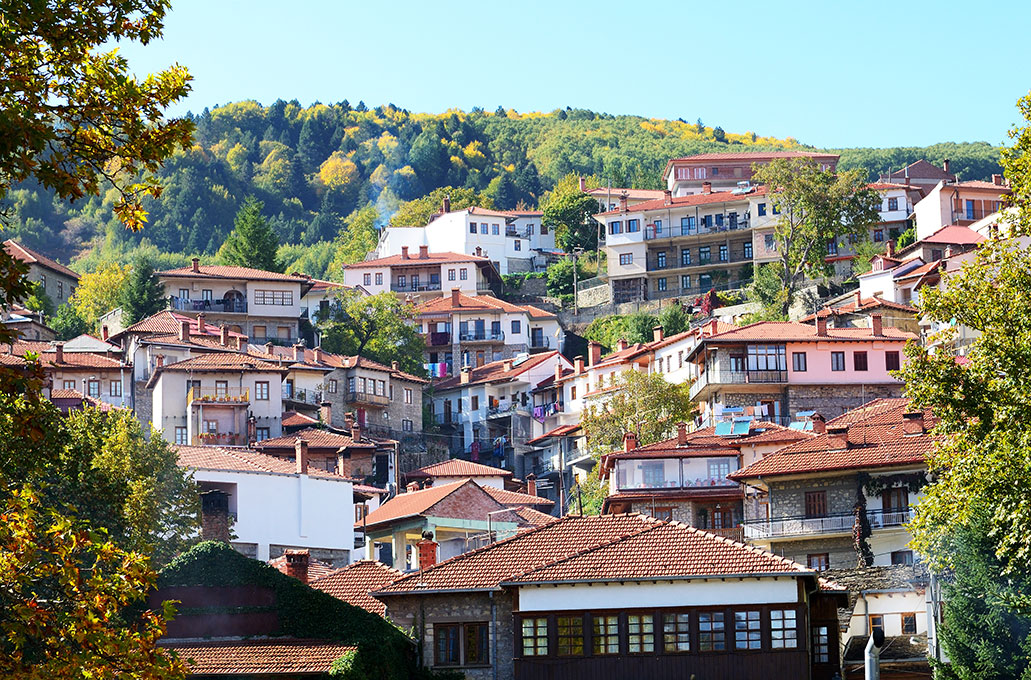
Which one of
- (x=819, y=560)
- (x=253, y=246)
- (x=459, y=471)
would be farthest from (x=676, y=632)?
(x=253, y=246)

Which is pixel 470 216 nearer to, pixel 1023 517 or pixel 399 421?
pixel 399 421

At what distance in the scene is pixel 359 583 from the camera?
40.2 m

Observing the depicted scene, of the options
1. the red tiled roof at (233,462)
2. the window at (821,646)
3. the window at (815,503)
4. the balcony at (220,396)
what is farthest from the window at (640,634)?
the balcony at (220,396)

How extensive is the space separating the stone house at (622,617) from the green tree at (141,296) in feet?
208

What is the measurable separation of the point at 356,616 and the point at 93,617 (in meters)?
21.2

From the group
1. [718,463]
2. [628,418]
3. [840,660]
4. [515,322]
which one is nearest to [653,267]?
[515,322]

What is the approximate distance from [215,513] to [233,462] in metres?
2.80

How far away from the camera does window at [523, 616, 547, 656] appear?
3575 centimetres

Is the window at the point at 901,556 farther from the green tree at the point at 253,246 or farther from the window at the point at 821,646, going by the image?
the green tree at the point at 253,246

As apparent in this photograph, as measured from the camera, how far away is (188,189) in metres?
181

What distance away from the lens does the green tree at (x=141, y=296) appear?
96312 millimetres

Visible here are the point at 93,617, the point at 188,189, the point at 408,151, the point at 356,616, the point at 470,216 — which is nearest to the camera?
the point at 93,617

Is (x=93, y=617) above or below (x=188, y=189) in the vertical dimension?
below

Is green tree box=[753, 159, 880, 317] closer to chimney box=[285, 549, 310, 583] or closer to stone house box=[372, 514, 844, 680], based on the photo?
Answer: chimney box=[285, 549, 310, 583]
